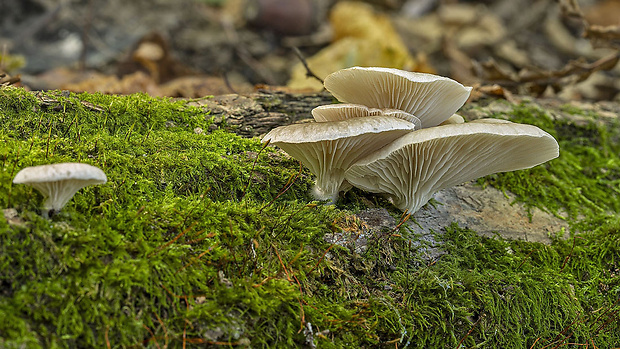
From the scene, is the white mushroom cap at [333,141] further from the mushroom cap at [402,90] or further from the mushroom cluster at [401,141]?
the mushroom cap at [402,90]

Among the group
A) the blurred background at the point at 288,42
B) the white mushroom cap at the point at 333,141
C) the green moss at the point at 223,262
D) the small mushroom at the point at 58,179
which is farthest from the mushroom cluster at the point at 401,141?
the blurred background at the point at 288,42

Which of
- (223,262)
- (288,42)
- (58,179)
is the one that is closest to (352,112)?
(223,262)

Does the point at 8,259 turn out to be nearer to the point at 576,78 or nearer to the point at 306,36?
the point at 576,78

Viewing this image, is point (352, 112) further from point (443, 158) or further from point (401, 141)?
point (443, 158)

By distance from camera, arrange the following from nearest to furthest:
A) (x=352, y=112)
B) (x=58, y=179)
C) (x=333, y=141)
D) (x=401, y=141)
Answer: (x=58, y=179)
(x=401, y=141)
(x=333, y=141)
(x=352, y=112)

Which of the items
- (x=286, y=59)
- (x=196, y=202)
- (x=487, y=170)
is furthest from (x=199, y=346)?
(x=286, y=59)

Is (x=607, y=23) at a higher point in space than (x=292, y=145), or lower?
lower
